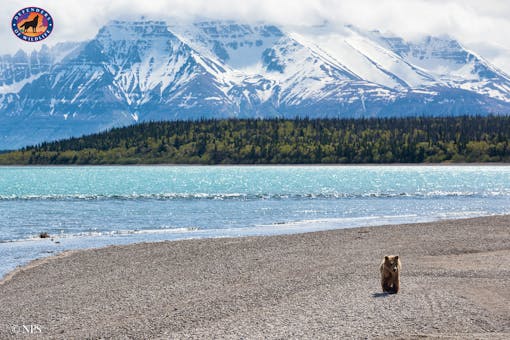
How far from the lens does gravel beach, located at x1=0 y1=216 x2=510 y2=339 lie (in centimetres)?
2369

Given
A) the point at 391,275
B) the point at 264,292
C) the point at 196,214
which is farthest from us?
the point at 196,214

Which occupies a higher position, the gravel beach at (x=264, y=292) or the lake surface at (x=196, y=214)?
the gravel beach at (x=264, y=292)

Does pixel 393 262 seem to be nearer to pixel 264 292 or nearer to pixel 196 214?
pixel 264 292

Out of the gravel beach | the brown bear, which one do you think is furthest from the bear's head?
the gravel beach

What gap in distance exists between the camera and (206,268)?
118ft

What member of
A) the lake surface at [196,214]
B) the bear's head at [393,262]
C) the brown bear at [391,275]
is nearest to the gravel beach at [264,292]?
the brown bear at [391,275]

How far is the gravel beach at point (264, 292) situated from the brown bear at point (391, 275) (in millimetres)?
377

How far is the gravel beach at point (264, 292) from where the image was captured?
933 inches

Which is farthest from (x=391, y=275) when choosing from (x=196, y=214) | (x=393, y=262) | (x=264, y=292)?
(x=196, y=214)

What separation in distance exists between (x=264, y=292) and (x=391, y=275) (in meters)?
4.44

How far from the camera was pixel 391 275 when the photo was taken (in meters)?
27.8

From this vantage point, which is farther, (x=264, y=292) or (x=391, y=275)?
(x=264, y=292)

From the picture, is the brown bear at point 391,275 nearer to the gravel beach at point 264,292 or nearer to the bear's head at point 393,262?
the bear's head at point 393,262

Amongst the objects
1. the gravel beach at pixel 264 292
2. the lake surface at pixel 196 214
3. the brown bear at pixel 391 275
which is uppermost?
the brown bear at pixel 391 275
